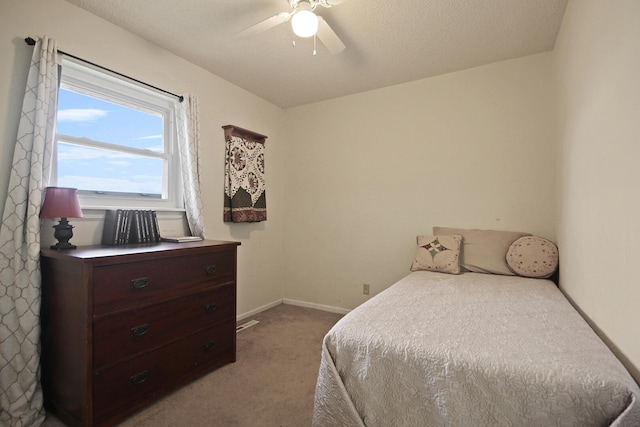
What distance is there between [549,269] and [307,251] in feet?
7.64

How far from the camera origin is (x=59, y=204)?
5.44 ft

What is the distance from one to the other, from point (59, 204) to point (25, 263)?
1.15ft

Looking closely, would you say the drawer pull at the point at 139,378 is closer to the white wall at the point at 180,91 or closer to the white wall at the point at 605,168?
the white wall at the point at 180,91

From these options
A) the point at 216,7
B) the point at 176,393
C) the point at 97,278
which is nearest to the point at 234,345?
the point at 176,393

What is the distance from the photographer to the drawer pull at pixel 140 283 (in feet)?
5.35

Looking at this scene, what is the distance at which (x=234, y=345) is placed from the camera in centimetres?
225

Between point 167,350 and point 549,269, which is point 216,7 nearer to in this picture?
point 167,350

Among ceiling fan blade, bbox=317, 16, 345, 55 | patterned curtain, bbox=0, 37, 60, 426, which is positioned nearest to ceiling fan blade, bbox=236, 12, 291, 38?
ceiling fan blade, bbox=317, 16, 345, 55

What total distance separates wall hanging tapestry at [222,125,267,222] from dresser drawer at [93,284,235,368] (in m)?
1.00

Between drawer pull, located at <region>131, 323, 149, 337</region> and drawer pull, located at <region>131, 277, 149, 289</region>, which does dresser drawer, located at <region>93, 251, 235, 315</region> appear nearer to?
drawer pull, located at <region>131, 277, 149, 289</region>

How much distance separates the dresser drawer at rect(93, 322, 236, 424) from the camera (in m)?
1.53

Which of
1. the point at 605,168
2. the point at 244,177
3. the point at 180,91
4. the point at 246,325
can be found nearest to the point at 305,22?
the point at 180,91

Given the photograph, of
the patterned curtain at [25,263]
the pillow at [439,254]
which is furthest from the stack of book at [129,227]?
the pillow at [439,254]

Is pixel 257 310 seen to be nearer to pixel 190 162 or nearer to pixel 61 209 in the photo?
pixel 190 162
